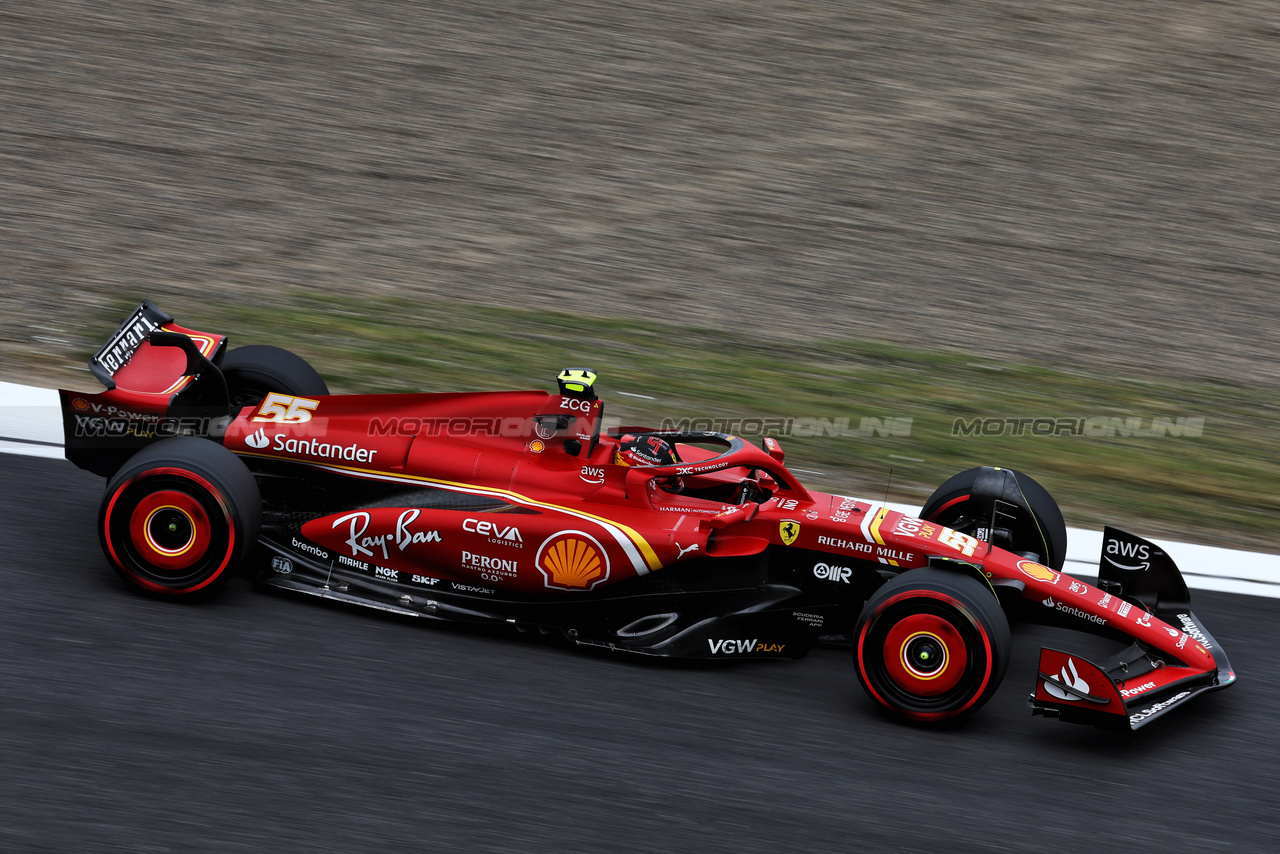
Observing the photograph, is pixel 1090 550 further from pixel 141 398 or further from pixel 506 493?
pixel 141 398

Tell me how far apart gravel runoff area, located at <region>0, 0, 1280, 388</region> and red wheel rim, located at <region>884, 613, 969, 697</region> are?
4.86 metres

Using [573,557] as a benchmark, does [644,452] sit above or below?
above

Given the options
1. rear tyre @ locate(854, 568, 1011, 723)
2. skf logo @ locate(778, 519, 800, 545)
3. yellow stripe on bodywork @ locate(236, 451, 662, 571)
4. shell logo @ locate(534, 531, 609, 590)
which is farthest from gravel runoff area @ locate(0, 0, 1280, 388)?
rear tyre @ locate(854, 568, 1011, 723)

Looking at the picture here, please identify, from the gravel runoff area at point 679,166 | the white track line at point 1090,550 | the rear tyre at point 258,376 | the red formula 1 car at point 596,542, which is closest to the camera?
the red formula 1 car at point 596,542

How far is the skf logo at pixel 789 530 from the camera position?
197 inches

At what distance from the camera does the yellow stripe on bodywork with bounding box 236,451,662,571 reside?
16.3 feet

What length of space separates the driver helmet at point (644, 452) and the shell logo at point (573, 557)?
0.39 meters

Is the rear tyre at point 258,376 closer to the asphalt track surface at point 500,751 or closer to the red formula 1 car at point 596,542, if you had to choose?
the red formula 1 car at point 596,542

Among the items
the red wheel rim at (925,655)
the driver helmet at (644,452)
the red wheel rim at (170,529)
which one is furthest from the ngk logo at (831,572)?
the red wheel rim at (170,529)

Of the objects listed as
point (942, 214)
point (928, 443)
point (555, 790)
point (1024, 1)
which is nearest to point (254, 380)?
point (555, 790)

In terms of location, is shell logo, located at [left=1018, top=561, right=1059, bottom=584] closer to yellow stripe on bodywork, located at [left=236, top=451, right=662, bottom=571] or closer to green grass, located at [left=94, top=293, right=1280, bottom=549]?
yellow stripe on bodywork, located at [left=236, top=451, right=662, bottom=571]

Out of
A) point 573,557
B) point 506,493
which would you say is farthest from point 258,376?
point 573,557

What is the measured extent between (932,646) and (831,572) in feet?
1.80

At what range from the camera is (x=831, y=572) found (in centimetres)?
499
